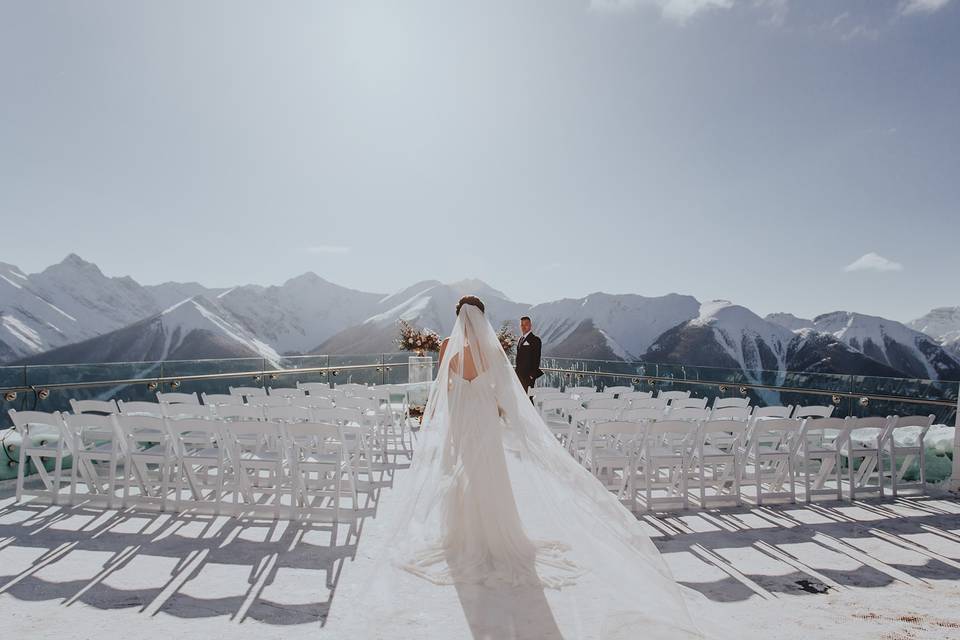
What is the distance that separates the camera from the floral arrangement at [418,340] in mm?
10312

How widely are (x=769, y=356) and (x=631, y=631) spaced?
125 metres

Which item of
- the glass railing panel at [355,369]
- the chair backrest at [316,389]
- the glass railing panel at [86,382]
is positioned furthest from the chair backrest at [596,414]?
the glass railing panel at [355,369]

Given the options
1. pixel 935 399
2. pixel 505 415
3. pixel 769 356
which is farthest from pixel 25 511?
pixel 769 356

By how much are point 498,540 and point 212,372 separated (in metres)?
7.68

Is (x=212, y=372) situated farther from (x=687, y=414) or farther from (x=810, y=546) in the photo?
(x=810, y=546)

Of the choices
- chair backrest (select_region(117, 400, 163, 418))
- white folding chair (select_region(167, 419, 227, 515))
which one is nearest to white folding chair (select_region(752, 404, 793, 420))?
white folding chair (select_region(167, 419, 227, 515))

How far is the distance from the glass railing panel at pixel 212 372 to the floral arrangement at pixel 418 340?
2.90m

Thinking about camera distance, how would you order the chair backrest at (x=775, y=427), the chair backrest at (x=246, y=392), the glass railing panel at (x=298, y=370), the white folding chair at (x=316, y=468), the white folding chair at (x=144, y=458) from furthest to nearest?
the glass railing panel at (x=298, y=370)
the chair backrest at (x=246, y=392)
the chair backrest at (x=775, y=427)
the white folding chair at (x=144, y=458)
the white folding chair at (x=316, y=468)

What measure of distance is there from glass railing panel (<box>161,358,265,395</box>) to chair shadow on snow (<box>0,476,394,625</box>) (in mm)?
3920

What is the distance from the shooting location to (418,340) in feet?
34.0

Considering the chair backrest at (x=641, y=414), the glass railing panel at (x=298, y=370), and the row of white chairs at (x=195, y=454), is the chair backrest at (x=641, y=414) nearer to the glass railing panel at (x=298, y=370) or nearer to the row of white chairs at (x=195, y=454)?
the row of white chairs at (x=195, y=454)

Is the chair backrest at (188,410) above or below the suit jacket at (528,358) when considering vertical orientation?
below

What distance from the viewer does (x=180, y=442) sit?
4816mm

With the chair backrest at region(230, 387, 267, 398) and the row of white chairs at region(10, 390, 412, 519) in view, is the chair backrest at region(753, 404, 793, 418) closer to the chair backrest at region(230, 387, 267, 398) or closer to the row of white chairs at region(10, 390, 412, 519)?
the row of white chairs at region(10, 390, 412, 519)
